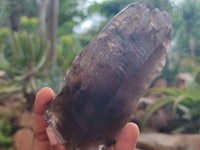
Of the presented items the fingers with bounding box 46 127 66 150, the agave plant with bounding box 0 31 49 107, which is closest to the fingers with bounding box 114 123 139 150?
the fingers with bounding box 46 127 66 150

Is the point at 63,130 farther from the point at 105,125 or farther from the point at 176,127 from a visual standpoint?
the point at 176,127

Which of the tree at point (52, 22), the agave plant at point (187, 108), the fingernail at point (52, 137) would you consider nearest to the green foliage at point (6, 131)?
the tree at point (52, 22)

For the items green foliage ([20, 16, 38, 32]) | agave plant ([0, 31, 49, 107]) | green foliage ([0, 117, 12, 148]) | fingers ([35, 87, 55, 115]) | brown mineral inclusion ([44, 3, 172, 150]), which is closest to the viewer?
brown mineral inclusion ([44, 3, 172, 150])

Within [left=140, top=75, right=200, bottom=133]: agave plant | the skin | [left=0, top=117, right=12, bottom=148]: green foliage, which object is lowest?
[left=140, top=75, right=200, bottom=133]: agave plant

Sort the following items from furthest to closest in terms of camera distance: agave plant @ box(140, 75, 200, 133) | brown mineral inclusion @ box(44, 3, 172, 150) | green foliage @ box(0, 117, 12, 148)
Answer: agave plant @ box(140, 75, 200, 133) → green foliage @ box(0, 117, 12, 148) → brown mineral inclusion @ box(44, 3, 172, 150)

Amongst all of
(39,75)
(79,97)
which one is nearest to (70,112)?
(79,97)

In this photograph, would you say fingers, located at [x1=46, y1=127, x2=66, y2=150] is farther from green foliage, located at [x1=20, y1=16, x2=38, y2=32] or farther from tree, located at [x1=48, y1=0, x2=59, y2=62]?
green foliage, located at [x1=20, y1=16, x2=38, y2=32]

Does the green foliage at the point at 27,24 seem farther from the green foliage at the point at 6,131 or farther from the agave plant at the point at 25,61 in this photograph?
the green foliage at the point at 6,131
